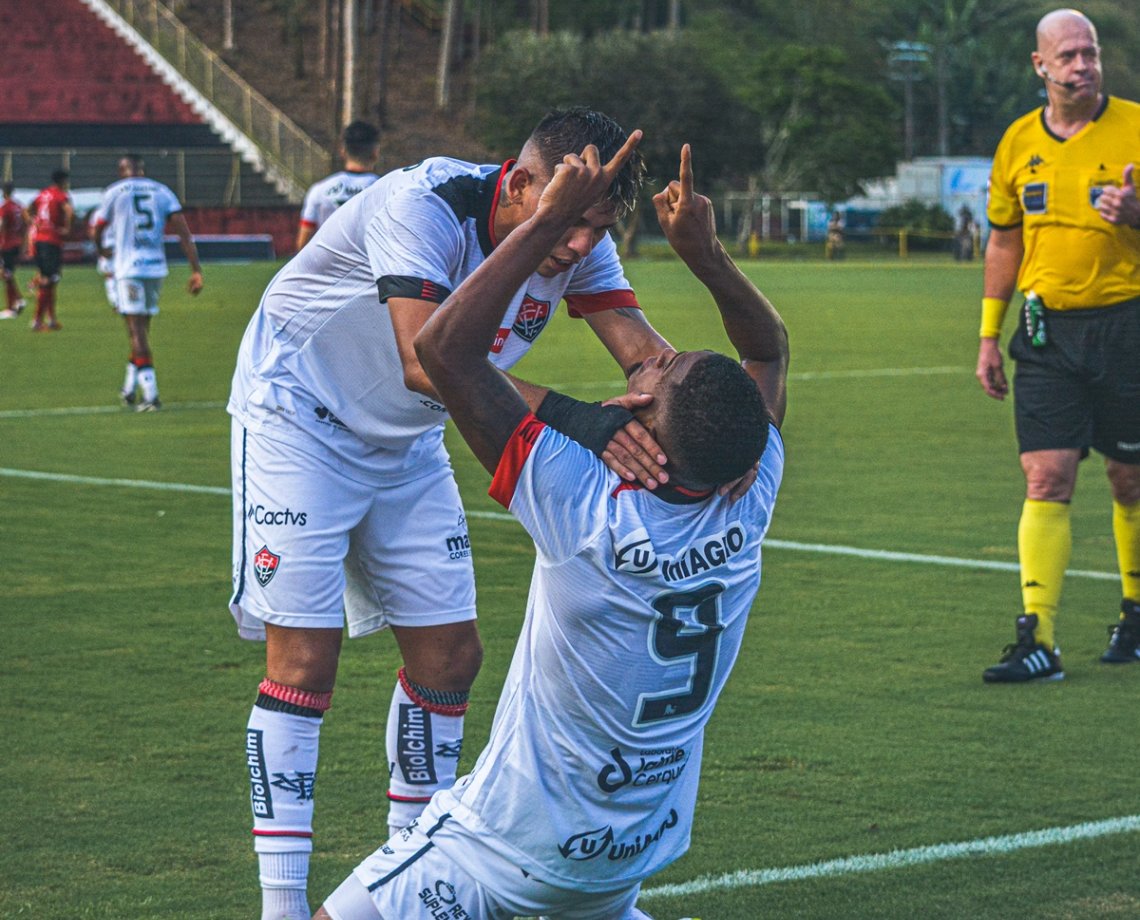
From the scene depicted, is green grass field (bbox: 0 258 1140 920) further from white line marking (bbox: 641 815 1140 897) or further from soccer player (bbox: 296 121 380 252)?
soccer player (bbox: 296 121 380 252)

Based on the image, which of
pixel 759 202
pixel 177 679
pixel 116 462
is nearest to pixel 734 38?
pixel 759 202

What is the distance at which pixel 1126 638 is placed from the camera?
7758mm

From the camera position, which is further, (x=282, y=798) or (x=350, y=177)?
(x=350, y=177)

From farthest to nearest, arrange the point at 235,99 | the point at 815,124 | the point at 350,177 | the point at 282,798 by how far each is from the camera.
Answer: the point at 815,124, the point at 235,99, the point at 350,177, the point at 282,798

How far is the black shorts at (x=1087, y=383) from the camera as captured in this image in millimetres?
7551

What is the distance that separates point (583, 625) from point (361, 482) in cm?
150

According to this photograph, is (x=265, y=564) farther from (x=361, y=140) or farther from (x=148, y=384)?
(x=148, y=384)

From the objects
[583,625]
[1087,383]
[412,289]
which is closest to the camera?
[583,625]

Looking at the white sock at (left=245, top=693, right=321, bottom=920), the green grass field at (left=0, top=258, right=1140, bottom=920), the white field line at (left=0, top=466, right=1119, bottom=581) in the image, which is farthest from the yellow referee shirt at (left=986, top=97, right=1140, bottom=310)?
the white sock at (left=245, top=693, right=321, bottom=920)

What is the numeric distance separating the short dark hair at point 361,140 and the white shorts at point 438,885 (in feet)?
38.4

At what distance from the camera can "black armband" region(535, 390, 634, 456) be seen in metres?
3.63

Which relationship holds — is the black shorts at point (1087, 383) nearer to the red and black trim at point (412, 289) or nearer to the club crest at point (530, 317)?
the club crest at point (530, 317)

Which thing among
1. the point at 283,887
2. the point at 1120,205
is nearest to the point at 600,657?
the point at 283,887

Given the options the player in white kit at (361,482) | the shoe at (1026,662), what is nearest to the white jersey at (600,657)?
the player in white kit at (361,482)
